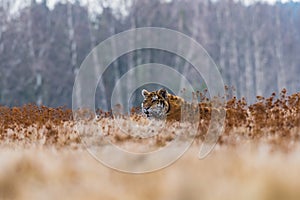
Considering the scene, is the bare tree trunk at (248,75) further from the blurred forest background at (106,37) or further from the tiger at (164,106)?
the tiger at (164,106)

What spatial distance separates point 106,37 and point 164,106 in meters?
17.6

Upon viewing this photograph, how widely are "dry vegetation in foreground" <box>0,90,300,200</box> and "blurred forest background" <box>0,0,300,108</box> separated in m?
17.0

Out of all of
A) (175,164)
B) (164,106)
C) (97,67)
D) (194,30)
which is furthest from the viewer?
(194,30)

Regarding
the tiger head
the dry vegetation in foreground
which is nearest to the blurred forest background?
the tiger head

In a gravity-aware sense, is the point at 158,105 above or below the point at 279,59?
below

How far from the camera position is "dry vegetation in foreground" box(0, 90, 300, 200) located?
154 inches

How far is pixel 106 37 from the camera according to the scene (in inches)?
932

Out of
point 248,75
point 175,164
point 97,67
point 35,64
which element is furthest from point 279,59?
point 175,164

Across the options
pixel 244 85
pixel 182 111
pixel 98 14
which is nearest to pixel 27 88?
pixel 98 14

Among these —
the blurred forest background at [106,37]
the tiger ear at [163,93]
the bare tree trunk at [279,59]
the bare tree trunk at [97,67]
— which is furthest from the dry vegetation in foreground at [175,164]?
the bare tree trunk at [279,59]

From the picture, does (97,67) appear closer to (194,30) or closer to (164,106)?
(194,30)

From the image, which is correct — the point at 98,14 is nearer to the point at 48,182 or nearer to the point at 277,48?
the point at 277,48

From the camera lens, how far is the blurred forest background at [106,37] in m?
23.9

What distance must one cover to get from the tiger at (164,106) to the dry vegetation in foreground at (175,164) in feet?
1.90
